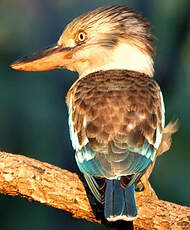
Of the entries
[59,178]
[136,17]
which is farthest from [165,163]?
[59,178]

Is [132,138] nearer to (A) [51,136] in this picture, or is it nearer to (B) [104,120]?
(B) [104,120]

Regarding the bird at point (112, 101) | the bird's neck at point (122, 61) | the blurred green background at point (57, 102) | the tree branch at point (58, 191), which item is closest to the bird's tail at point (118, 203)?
the bird at point (112, 101)

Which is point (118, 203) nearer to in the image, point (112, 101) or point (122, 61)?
point (112, 101)

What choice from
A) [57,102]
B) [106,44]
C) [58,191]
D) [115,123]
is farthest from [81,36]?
[57,102]

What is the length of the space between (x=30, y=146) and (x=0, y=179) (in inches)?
248

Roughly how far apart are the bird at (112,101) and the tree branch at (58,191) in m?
0.16

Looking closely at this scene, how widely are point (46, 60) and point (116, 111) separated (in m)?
1.23

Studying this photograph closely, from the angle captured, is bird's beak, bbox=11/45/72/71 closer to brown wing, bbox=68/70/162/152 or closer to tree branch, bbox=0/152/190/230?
brown wing, bbox=68/70/162/152

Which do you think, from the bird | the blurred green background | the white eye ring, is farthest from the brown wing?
the blurred green background

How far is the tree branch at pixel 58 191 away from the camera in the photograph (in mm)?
4273

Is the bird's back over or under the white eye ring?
under

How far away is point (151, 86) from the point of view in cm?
485

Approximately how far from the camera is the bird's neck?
5262 millimetres

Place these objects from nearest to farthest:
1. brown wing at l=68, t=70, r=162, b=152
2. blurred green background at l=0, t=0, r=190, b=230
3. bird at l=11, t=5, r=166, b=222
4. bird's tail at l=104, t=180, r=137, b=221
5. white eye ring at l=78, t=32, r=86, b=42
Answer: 1. bird's tail at l=104, t=180, r=137, b=221
2. bird at l=11, t=5, r=166, b=222
3. brown wing at l=68, t=70, r=162, b=152
4. white eye ring at l=78, t=32, r=86, b=42
5. blurred green background at l=0, t=0, r=190, b=230
